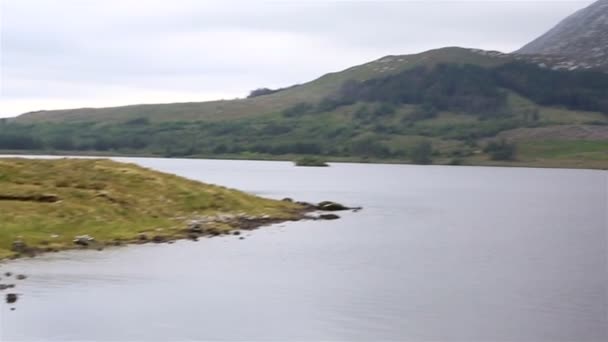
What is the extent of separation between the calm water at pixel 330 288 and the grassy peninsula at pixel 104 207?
2549 mm

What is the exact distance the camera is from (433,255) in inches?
2211

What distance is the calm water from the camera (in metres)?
32.4

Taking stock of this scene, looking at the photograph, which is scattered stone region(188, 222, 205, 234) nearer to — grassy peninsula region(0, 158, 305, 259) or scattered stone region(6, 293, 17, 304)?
grassy peninsula region(0, 158, 305, 259)

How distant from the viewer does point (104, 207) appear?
5719cm

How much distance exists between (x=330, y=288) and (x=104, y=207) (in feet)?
67.2

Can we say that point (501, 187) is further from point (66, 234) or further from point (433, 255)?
point (66, 234)

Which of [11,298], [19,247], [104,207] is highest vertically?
[104,207]

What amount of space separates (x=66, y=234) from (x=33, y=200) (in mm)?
5709

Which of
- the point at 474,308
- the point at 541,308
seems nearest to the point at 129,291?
the point at 474,308

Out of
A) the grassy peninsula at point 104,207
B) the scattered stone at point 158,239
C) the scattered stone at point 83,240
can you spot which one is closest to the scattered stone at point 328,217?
the grassy peninsula at point 104,207

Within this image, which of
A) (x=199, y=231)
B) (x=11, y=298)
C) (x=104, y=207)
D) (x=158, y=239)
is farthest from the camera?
(x=199, y=231)

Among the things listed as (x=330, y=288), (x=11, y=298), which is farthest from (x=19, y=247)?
(x=330, y=288)

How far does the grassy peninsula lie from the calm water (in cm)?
255

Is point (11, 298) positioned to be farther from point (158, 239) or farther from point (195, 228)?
point (195, 228)
